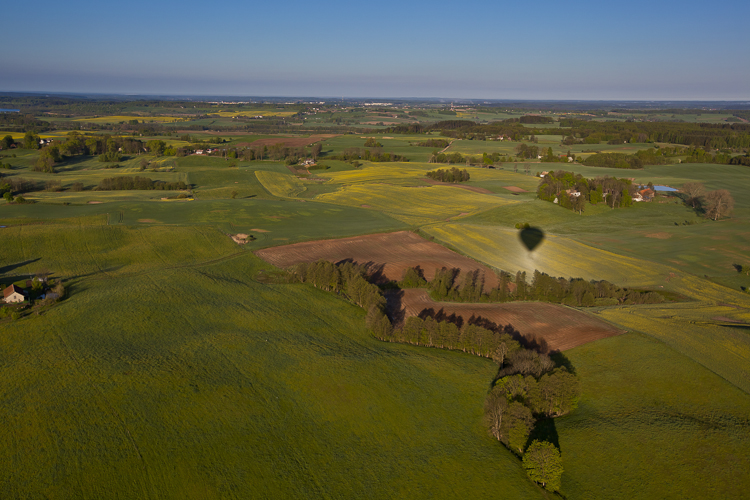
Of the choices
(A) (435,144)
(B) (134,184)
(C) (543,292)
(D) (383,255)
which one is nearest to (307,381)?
(C) (543,292)

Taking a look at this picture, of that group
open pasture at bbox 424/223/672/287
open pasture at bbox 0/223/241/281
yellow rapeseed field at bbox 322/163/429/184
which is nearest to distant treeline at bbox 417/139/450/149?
yellow rapeseed field at bbox 322/163/429/184

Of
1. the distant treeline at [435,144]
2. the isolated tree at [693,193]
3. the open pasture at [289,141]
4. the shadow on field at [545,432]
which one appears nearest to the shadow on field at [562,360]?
the shadow on field at [545,432]

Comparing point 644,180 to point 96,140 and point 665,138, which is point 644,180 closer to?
point 665,138

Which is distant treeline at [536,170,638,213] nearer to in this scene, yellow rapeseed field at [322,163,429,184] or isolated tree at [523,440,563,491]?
yellow rapeseed field at [322,163,429,184]

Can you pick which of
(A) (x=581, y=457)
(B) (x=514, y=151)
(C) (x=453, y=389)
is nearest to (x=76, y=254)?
(C) (x=453, y=389)

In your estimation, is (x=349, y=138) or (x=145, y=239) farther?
(x=349, y=138)

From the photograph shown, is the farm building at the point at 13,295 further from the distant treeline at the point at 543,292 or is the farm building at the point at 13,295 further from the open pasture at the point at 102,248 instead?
the distant treeline at the point at 543,292
